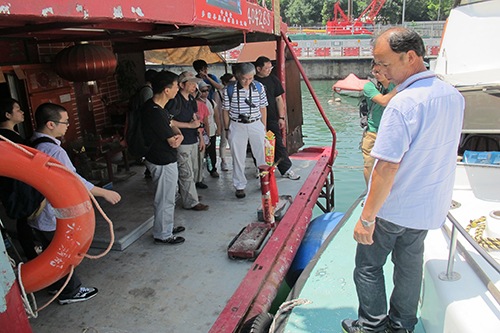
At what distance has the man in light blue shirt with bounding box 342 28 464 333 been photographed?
1.97 meters

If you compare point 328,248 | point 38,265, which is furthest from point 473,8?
point 38,265

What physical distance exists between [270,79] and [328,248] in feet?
9.74

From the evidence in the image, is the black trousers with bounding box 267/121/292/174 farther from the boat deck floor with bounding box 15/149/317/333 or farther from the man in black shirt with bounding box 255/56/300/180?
the boat deck floor with bounding box 15/149/317/333

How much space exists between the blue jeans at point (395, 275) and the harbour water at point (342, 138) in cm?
587

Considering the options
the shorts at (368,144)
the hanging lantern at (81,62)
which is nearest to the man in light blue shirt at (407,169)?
the shorts at (368,144)

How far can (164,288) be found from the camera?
3.39 meters

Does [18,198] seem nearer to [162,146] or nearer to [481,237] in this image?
[162,146]

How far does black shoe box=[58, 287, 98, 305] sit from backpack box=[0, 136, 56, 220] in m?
0.82

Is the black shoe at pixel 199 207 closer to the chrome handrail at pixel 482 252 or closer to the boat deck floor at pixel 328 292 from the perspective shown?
the boat deck floor at pixel 328 292

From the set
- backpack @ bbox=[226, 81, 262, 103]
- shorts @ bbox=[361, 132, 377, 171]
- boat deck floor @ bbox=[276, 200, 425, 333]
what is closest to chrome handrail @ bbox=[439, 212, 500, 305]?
boat deck floor @ bbox=[276, 200, 425, 333]

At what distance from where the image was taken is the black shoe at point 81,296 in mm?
3178

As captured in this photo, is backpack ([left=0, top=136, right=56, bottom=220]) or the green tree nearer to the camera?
backpack ([left=0, top=136, right=56, bottom=220])

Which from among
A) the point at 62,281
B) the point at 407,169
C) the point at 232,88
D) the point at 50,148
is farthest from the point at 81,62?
the point at 407,169

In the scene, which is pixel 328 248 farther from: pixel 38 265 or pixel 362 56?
pixel 362 56
